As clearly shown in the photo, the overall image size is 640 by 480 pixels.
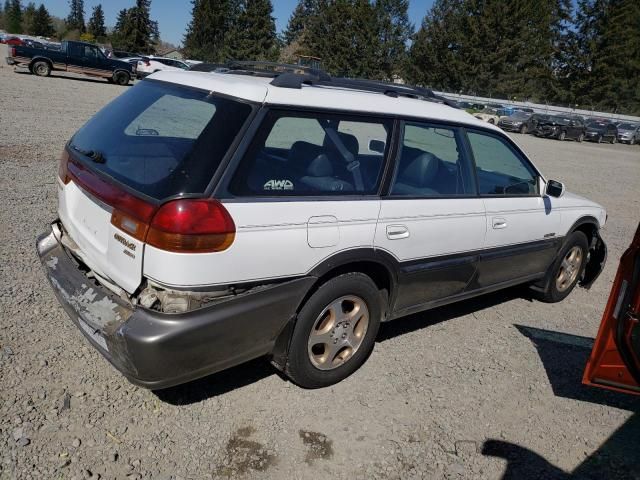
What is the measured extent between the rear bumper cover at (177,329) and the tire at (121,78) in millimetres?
26957

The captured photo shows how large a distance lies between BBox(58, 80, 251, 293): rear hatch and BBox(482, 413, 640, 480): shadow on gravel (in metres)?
2.22

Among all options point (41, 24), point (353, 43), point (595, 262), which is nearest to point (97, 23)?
point (41, 24)

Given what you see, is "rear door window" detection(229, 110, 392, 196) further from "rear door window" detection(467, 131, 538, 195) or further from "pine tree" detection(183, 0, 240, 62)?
"pine tree" detection(183, 0, 240, 62)

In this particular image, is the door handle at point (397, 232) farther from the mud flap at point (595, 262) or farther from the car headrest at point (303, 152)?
the mud flap at point (595, 262)

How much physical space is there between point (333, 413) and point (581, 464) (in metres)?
1.44

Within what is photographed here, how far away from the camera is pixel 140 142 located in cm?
335

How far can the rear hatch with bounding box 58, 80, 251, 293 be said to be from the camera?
106 inches

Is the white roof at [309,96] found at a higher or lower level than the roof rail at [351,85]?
lower

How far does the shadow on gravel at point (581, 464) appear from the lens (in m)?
3.00

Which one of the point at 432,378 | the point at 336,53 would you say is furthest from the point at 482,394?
the point at 336,53

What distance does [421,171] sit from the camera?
3846mm

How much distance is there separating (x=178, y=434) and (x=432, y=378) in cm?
176

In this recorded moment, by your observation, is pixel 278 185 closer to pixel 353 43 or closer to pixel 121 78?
pixel 121 78

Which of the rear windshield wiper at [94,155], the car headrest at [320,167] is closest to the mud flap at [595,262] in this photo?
the car headrest at [320,167]
